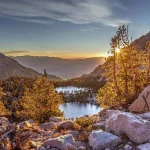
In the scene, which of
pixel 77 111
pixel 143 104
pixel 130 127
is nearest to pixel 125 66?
pixel 143 104

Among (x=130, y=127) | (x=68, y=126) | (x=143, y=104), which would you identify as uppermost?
(x=143, y=104)

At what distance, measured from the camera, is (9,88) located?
172500mm

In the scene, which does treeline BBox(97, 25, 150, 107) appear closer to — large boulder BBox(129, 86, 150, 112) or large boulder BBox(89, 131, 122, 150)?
large boulder BBox(129, 86, 150, 112)

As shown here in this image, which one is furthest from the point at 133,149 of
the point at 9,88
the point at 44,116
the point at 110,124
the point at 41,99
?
the point at 9,88

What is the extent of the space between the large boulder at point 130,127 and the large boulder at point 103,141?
0.63m

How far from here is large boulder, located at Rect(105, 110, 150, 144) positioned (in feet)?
42.5

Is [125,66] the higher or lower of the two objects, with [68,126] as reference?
higher

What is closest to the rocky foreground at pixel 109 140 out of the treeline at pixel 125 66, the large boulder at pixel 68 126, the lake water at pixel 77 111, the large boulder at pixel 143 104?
the large boulder at pixel 68 126

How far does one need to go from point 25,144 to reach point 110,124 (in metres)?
4.65

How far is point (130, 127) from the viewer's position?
1330 centimetres

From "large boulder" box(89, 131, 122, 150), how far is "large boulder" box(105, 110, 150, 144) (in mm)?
631

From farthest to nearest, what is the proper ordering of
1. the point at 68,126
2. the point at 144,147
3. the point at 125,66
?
the point at 125,66, the point at 68,126, the point at 144,147

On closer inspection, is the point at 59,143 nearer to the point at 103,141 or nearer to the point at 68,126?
the point at 103,141

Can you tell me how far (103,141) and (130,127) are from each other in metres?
1.53
